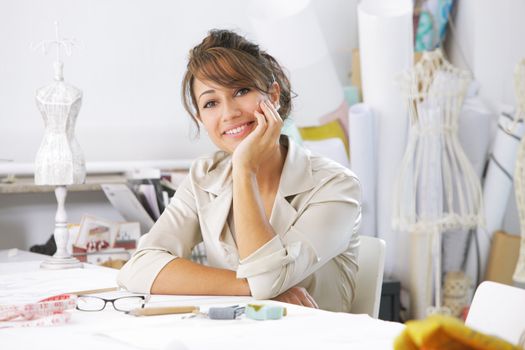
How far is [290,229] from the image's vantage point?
2.17 meters

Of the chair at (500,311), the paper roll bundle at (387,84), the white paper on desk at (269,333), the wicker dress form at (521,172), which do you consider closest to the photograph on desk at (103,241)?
the paper roll bundle at (387,84)

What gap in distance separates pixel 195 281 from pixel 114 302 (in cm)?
23

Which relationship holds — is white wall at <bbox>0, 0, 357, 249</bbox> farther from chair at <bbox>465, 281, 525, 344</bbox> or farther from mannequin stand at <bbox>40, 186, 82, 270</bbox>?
chair at <bbox>465, 281, 525, 344</bbox>

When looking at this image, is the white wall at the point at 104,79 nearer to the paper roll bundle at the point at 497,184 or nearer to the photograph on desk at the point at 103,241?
the photograph on desk at the point at 103,241

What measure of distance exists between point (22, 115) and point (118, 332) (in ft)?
8.43

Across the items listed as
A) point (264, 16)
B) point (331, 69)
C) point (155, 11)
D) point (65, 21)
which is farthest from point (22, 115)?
point (331, 69)

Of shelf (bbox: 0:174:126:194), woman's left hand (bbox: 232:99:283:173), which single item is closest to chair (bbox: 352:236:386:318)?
woman's left hand (bbox: 232:99:283:173)

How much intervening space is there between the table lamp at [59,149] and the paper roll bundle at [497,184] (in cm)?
213

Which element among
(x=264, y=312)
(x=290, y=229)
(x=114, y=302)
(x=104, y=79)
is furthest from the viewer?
(x=104, y=79)

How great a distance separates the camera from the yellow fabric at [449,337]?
0.75m

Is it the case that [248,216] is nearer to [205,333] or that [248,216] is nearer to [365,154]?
[205,333]

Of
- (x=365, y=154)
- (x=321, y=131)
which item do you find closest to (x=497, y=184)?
(x=365, y=154)

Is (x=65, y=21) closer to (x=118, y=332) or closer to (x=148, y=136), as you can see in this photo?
(x=148, y=136)

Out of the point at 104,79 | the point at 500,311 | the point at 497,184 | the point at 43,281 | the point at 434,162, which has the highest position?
the point at 104,79
